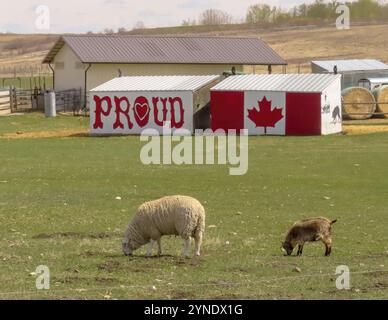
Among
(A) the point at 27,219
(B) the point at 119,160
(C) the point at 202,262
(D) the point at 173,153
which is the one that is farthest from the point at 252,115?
(C) the point at 202,262

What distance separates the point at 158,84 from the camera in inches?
2060

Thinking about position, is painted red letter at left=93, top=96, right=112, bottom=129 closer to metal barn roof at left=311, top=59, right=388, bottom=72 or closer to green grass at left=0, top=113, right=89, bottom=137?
green grass at left=0, top=113, right=89, bottom=137

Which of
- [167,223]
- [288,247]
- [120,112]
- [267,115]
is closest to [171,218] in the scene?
[167,223]

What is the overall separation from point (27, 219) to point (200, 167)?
Answer: 43.4 ft

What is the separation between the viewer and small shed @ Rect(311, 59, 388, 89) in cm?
6909

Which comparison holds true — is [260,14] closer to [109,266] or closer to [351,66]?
[351,66]

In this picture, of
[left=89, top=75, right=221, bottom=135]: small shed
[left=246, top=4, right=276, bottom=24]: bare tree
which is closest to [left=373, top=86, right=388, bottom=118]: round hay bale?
[left=89, top=75, right=221, bottom=135]: small shed

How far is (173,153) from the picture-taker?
40.7 meters

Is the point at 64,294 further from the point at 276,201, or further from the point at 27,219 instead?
the point at 276,201

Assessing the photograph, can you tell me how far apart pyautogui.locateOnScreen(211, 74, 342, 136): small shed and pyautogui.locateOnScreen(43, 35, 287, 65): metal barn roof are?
21088mm

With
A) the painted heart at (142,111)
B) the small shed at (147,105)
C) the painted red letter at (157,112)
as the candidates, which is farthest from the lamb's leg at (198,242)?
the painted heart at (142,111)

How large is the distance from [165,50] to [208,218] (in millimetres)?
50990

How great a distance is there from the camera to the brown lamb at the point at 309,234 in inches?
699

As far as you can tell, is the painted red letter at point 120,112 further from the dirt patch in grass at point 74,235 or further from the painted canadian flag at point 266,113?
the dirt patch in grass at point 74,235
